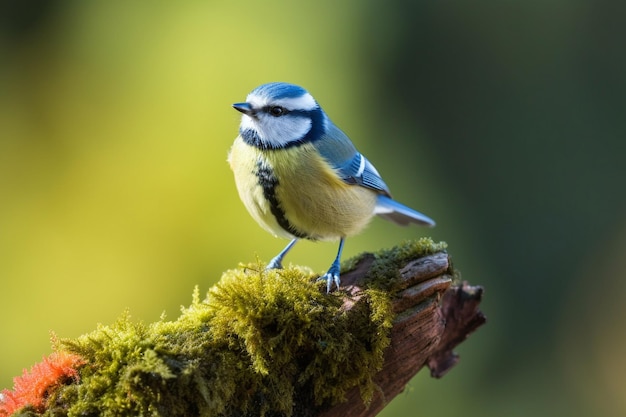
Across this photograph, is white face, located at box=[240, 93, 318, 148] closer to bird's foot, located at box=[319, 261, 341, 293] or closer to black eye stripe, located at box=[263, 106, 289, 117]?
black eye stripe, located at box=[263, 106, 289, 117]

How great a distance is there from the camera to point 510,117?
371 cm

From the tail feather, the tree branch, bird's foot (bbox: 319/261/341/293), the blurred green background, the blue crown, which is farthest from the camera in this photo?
the blurred green background

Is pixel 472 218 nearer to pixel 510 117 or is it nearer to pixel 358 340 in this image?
pixel 510 117

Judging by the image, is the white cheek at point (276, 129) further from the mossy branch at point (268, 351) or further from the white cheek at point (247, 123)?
the mossy branch at point (268, 351)

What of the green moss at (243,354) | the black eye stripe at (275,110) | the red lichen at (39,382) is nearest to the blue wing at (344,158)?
the black eye stripe at (275,110)

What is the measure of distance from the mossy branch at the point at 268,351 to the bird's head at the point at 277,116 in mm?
410

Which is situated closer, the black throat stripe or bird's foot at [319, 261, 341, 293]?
bird's foot at [319, 261, 341, 293]

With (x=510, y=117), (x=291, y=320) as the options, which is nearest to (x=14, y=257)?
(x=291, y=320)

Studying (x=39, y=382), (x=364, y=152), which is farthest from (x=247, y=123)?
(x=364, y=152)

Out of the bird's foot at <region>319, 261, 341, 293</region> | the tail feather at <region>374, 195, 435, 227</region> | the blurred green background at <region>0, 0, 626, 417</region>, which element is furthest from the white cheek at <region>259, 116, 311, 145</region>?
the blurred green background at <region>0, 0, 626, 417</region>

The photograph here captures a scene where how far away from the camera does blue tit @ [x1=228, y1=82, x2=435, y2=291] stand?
192cm

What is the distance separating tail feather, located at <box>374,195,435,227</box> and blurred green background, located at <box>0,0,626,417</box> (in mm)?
645

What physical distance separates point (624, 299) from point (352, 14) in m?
2.29

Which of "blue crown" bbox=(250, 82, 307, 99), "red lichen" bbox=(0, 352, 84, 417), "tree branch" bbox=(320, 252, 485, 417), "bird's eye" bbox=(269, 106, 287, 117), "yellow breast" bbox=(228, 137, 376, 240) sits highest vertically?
"blue crown" bbox=(250, 82, 307, 99)
